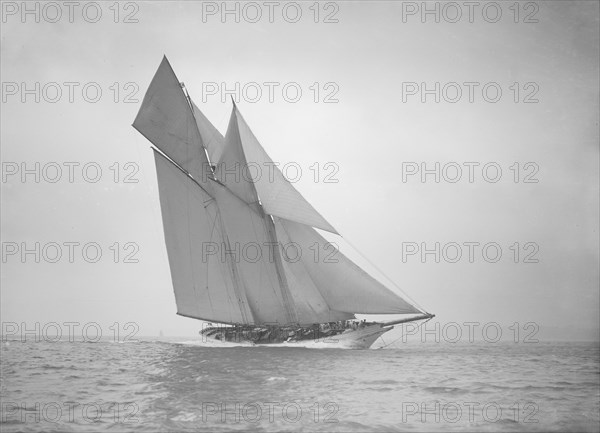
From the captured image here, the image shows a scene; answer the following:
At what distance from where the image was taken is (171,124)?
3322 cm

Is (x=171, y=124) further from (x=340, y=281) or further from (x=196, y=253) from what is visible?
(x=340, y=281)

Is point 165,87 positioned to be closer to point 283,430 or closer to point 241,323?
point 241,323

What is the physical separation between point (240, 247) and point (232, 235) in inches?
33.8

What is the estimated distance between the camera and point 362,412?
12.9 meters

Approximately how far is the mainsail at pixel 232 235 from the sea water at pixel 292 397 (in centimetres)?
933

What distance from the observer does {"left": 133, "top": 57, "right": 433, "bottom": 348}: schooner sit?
1196 inches

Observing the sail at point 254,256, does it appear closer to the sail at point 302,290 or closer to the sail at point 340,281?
the sail at point 302,290

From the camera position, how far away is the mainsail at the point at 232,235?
101 feet

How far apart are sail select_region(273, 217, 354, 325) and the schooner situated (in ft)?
0.18

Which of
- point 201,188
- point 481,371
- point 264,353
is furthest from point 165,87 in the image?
point 481,371

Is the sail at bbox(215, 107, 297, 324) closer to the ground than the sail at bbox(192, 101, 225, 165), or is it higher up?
closer to the ground
